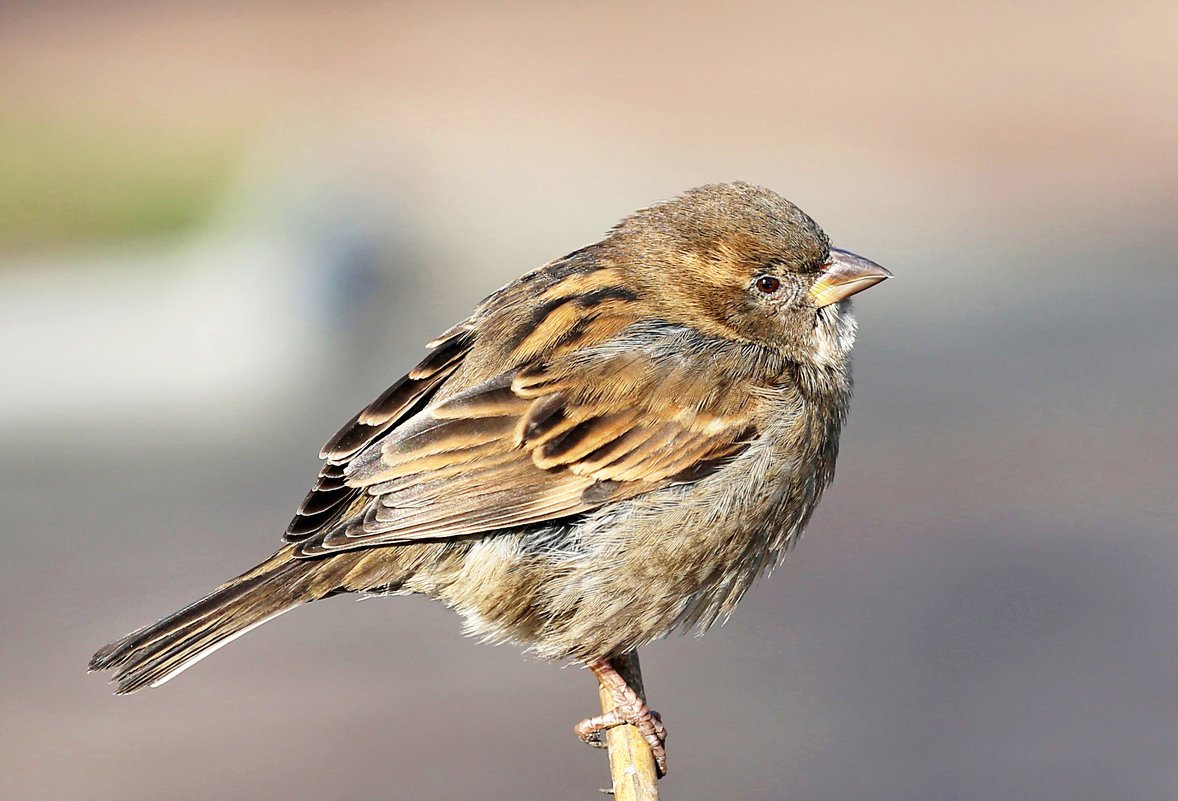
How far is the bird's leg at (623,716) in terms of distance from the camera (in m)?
4.79

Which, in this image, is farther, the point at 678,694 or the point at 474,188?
the point at 474,188

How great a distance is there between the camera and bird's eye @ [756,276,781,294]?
16.0 feet

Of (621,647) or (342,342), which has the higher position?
(342,342)

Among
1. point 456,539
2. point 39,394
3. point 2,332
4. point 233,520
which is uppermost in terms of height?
point 2,332

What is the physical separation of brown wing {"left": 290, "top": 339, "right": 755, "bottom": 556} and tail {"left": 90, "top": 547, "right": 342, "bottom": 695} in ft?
0.42

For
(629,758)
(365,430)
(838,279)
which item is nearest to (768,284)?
(838,279)

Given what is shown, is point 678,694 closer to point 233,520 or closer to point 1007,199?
point 233,520

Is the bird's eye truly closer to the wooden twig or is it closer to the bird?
the bird

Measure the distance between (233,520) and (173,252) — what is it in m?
4.62

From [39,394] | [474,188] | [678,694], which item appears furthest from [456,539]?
[474,188]

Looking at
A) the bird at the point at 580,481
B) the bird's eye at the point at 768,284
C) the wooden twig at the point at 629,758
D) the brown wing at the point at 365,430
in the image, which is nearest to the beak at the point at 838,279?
the bird at the point at 580,481

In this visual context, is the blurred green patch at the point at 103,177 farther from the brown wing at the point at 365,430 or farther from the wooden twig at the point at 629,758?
the wooden twig at the point at 629,758

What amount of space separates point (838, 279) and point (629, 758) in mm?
1656

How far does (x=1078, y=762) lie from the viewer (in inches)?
379
